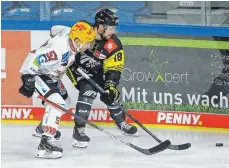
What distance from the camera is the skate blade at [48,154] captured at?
5.23 m

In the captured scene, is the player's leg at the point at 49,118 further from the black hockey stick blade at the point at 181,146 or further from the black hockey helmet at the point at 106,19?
the black hockey stick blade at the point at 181,146

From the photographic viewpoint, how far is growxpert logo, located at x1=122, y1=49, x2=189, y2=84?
6.26 m

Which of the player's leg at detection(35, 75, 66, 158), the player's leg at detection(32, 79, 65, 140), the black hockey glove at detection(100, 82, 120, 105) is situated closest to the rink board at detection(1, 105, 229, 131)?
the player's leg at detection(32, 79, 65, 140)

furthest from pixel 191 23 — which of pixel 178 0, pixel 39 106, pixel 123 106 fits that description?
pixel 39 106

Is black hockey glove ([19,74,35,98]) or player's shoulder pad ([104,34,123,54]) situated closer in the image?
black hockey glove ([19,74,35,98])

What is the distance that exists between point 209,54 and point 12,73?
158 cm

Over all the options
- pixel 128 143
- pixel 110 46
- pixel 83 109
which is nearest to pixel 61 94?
pixel 83 109

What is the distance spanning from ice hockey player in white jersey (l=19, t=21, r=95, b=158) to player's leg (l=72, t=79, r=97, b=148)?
36 cm

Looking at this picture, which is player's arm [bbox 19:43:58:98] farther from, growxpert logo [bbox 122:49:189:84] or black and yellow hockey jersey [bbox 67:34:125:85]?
growxpert logo [bbox 122:49:189:84]

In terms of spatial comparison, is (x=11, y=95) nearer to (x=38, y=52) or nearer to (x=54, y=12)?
(x=54, y=12)

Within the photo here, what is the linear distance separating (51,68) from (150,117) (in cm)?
134

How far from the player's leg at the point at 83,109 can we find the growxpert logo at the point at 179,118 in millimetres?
832

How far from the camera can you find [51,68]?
17.1 feet

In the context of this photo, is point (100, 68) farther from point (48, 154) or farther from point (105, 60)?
point (48, 154)
